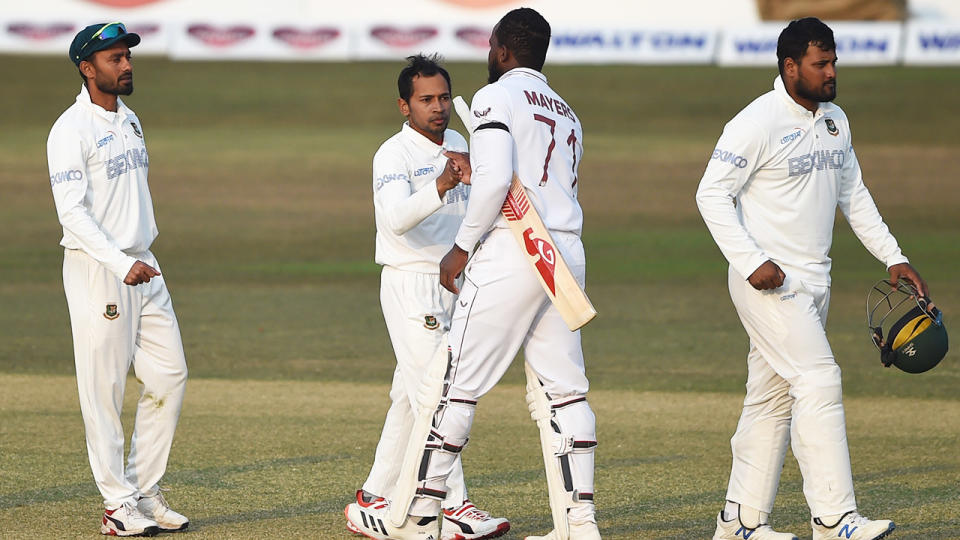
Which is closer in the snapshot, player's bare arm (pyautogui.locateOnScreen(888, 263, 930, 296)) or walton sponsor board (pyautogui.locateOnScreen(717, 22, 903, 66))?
player's bare arm (pyautogui.locateOnScreen(888, 263, 930, 296))

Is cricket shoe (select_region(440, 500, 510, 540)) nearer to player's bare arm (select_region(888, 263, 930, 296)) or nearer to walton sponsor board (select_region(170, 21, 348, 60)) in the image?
player's bare arm (select_region(888, 263, 930, 296))

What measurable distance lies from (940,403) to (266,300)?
762cm

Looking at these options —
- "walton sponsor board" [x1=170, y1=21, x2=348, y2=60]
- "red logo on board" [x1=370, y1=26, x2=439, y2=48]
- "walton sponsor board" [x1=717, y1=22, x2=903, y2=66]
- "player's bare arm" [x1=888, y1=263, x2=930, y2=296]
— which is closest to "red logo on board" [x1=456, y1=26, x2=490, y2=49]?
"red logo on board" [x1=370, y1=26, x2=439, y2=48]

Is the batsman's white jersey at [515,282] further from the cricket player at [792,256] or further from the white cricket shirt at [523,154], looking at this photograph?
the cricket player at [792,256]

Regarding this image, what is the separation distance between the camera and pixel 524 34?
19.3 ft

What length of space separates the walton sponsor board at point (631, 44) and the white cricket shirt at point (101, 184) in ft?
96.9

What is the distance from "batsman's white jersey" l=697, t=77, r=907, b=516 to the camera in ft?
19.2

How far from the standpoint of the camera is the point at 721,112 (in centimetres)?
3203

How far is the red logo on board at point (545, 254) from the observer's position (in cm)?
562

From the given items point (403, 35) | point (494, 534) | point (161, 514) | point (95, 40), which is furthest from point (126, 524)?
point (403, 35)

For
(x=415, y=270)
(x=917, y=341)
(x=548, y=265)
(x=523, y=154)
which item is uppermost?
(x=523, y=154)

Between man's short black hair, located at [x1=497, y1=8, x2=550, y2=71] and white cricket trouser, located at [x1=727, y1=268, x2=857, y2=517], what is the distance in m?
1.27

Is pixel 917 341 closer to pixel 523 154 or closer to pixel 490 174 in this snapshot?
pixel 523 154

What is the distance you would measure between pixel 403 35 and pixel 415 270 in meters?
29.6
